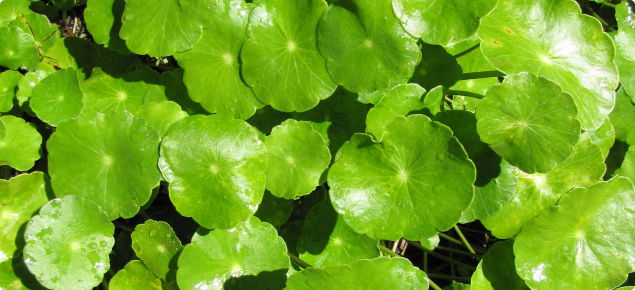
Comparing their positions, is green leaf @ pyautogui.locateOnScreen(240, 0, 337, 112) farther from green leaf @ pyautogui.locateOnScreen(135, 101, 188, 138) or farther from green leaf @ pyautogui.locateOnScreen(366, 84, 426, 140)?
green leaf @ pyautogui.locateOnScreen(135, 101, 188, 138)

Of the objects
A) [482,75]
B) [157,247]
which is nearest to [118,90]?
[157,247]

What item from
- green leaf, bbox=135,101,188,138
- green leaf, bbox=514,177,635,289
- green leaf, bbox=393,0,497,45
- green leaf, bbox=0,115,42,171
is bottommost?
green leaf, bbox=514,177,635,289

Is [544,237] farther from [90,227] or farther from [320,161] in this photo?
[90,227]

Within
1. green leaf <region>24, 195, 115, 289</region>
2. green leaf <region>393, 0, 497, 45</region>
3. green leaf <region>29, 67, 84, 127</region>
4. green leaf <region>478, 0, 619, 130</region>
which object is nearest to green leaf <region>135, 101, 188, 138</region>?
green leaf <region>29, 67, 84, 127</region>

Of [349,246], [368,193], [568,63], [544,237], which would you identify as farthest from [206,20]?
[544,237]

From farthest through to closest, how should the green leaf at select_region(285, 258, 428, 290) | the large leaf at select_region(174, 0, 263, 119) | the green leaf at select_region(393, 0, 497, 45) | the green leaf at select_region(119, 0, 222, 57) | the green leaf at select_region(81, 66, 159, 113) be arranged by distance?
the green leaf at select_region(81, 66, 159, 113), the large leaf at select_region(174, 0, 263, 119), the green leaf at select_region(119, 0, 222, 57), the green leaf at select_region(393, 0, 497, 45), the green leaf at select_region(285, 258, 428, 290)
